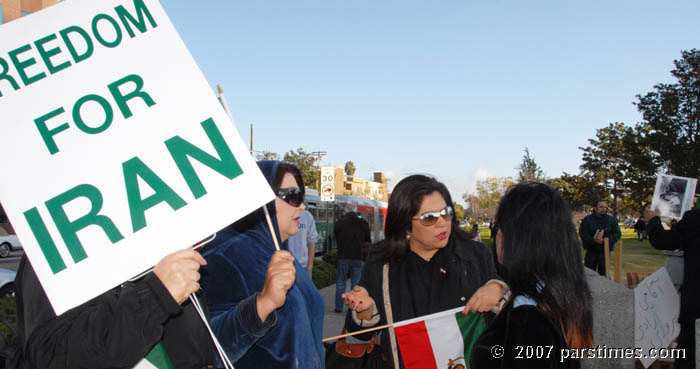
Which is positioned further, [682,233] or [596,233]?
[596,233]

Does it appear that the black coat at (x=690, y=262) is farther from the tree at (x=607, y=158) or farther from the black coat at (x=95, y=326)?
the tree at (x=607, y=158)

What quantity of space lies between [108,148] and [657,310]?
592 centimetres

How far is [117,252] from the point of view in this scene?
1555mm

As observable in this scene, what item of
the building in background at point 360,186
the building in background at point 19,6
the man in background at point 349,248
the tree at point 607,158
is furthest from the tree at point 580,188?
the building in background at point 360,186

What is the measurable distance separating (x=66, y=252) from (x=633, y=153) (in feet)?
95.0

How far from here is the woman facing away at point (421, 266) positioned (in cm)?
294

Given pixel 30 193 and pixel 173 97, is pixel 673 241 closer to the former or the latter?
pixel 173 97

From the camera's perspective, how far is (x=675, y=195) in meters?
6.17

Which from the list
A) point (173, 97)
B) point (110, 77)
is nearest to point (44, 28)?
point (110, 77)

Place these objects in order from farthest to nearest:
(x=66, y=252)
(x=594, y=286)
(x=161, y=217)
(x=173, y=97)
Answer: (x=594, y=286) < (x=173, y=97) < (x=161, y=217) < (x=66, y=252)

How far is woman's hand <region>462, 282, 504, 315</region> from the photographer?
8.82ft

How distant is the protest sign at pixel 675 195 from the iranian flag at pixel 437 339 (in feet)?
14.5

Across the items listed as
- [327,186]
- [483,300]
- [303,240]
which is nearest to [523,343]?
[483,300]

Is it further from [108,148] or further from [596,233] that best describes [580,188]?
[108,148]
